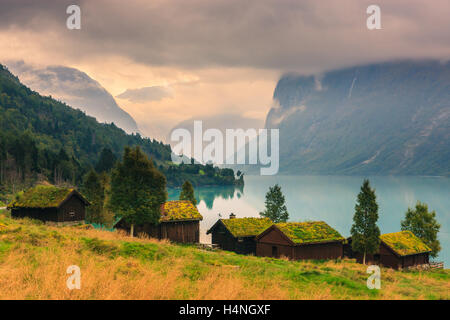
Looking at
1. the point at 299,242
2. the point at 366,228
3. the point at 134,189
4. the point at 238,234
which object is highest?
the point at 134,189

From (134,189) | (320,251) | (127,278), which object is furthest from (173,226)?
(127,278)

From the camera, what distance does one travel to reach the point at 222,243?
55.7 metres

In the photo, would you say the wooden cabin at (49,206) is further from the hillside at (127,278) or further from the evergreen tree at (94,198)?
the hillside at (127,278)

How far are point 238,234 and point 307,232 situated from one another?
9237mm

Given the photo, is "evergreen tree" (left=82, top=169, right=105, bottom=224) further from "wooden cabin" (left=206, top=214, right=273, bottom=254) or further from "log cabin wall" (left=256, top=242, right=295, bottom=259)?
"log cabin wall" (left=256, top=242, right=295, bottom=259)

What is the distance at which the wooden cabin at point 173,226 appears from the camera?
53.2 m

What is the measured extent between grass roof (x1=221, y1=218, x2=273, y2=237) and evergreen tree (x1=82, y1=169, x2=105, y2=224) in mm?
35816

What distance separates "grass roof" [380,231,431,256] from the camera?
5160 centimetres

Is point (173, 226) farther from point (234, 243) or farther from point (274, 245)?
point (274, 245)

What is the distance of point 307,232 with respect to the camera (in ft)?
164

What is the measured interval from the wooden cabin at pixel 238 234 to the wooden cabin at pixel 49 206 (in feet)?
67.6
